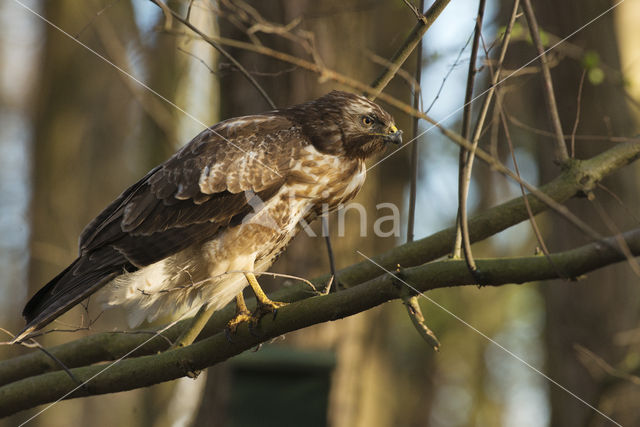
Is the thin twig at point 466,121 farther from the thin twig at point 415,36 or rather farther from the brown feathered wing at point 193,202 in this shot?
the brown feathered wing at point 193,202

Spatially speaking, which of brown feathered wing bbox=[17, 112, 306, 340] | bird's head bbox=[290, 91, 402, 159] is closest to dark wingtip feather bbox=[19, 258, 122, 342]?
brown feathered wing bbox=[17, 112, 306, 340]

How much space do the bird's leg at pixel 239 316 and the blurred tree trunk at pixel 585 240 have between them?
322 cm

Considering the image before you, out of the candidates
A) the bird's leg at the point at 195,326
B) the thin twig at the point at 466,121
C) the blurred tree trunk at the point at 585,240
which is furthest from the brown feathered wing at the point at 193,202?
the blurred tree trunk at the point at 585,240

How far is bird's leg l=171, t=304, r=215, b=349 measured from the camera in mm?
4219

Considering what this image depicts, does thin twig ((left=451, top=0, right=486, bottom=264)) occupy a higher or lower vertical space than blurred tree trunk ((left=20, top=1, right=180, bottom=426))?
lower

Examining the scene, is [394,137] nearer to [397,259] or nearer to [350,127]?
[350,127]

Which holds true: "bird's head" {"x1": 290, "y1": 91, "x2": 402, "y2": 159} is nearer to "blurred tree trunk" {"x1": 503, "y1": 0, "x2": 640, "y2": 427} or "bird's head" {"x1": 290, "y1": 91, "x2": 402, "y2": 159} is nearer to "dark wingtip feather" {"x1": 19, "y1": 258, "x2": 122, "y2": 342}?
"dark wingtip feather" {"x1": 19, "y1": 258, "x2": 122, "y2": 342}

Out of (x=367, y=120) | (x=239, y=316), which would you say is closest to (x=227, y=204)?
(x=239, y=316)

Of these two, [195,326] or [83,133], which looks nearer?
[195,326]

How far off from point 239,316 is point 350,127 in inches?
52.3

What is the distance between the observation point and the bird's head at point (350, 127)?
14.4 feet

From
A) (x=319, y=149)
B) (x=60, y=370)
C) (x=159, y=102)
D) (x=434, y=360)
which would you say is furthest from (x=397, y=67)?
(x=434, y=360)

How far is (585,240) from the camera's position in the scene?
20.8ft

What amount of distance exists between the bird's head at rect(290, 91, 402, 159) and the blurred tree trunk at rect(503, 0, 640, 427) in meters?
2.47
